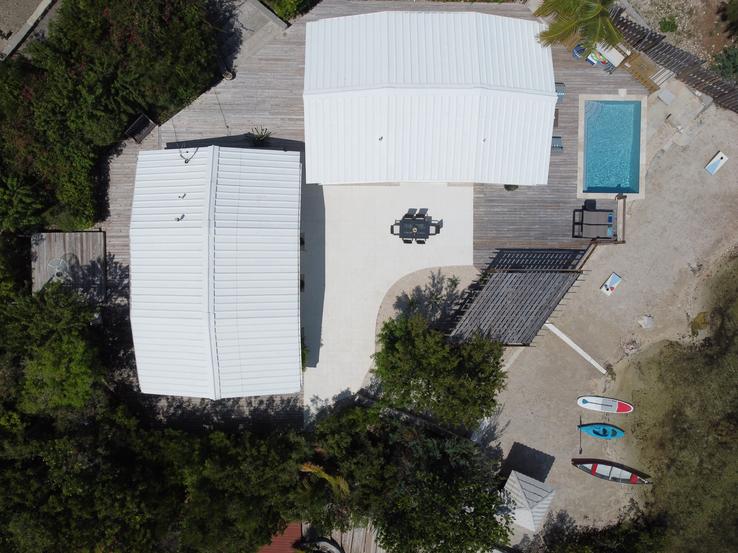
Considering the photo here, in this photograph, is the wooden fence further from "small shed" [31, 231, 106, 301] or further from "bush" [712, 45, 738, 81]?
"small shed" [31, 231, 106, 301]

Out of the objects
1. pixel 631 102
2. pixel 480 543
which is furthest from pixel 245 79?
pixel 480 543

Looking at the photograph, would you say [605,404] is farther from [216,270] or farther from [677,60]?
[216,270]

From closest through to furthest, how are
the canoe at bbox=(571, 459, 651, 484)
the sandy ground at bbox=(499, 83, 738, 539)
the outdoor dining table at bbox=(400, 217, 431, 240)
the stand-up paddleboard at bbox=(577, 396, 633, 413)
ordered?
the outdoor dining table at bbox=(400, 217, 431, 240) < the sandy ground at bbox=(499, 83, 738, 539) < the stand-up paddleboard at bbox=(577, 396, 633, 413) < the canoe at bbox=(571, 459, 651, 484)

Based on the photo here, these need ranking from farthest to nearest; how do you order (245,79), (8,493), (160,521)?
1. (245,79)
2. (160,521)
3. (8,493)

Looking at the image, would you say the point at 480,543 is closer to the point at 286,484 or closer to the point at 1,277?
the point at 286,484

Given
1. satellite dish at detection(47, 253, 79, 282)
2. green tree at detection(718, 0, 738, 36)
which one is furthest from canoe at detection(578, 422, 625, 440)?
satellite dish at detection(47, 253, 79, 282)

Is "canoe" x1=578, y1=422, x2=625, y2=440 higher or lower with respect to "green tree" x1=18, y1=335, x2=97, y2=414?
lower

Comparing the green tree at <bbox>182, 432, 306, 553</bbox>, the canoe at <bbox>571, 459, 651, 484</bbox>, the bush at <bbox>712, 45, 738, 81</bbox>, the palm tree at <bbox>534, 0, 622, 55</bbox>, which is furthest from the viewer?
the canoe at <bbox>571, 459, 651, 484</bbox>
